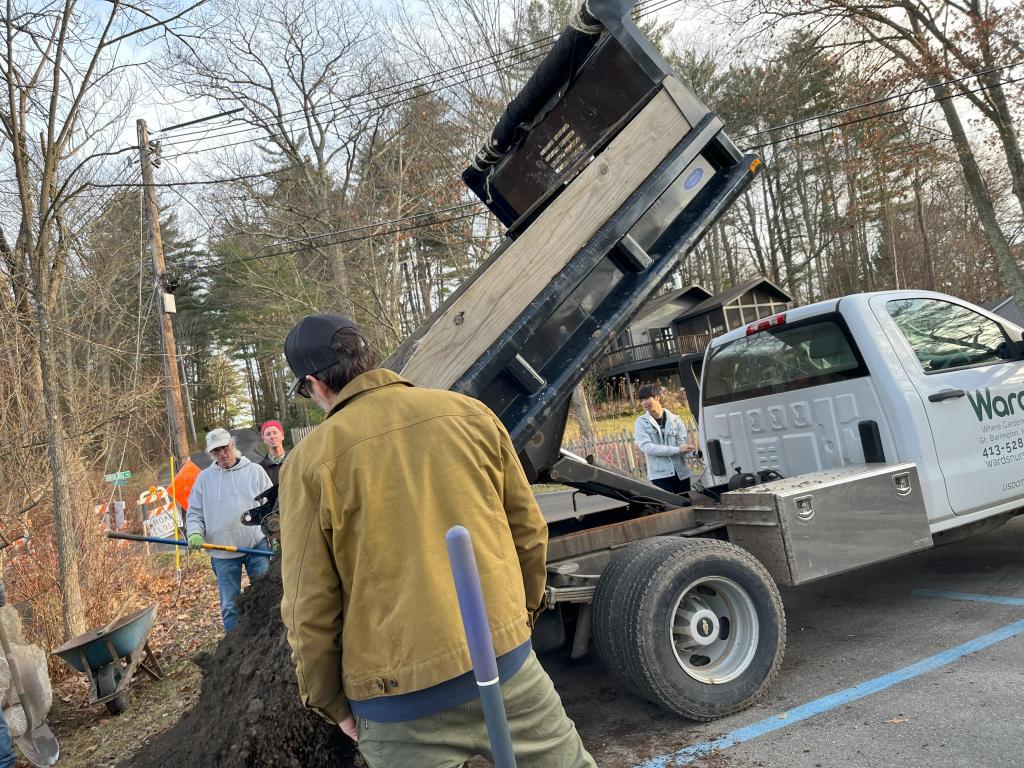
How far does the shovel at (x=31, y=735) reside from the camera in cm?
412

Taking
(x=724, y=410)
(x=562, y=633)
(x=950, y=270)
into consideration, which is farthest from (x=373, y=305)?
(x=950, y=270)

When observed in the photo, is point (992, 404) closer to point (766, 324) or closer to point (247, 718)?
point (766, 324)

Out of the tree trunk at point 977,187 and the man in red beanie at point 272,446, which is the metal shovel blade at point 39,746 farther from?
the tree trunk at point 977,187

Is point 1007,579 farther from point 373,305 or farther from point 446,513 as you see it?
point 373,305

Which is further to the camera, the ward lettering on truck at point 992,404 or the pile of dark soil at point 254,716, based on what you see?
the ward lettering on truck at point 992,404

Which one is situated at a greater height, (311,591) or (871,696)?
(311,591)

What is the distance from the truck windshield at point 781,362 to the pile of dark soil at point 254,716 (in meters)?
3.32

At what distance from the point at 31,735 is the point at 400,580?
383 cm

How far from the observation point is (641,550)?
359cm

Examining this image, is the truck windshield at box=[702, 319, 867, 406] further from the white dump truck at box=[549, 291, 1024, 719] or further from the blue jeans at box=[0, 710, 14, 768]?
the blue jeans at box=[0, 710, 14, 768]

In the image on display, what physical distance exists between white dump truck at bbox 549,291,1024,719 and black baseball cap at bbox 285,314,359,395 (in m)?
1.95

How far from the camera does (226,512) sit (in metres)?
5.50

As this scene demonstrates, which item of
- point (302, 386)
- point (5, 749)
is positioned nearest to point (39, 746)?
point (5, 749)

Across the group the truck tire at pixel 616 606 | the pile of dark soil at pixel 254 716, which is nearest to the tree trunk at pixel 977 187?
the truck tire at pixel 616 606
